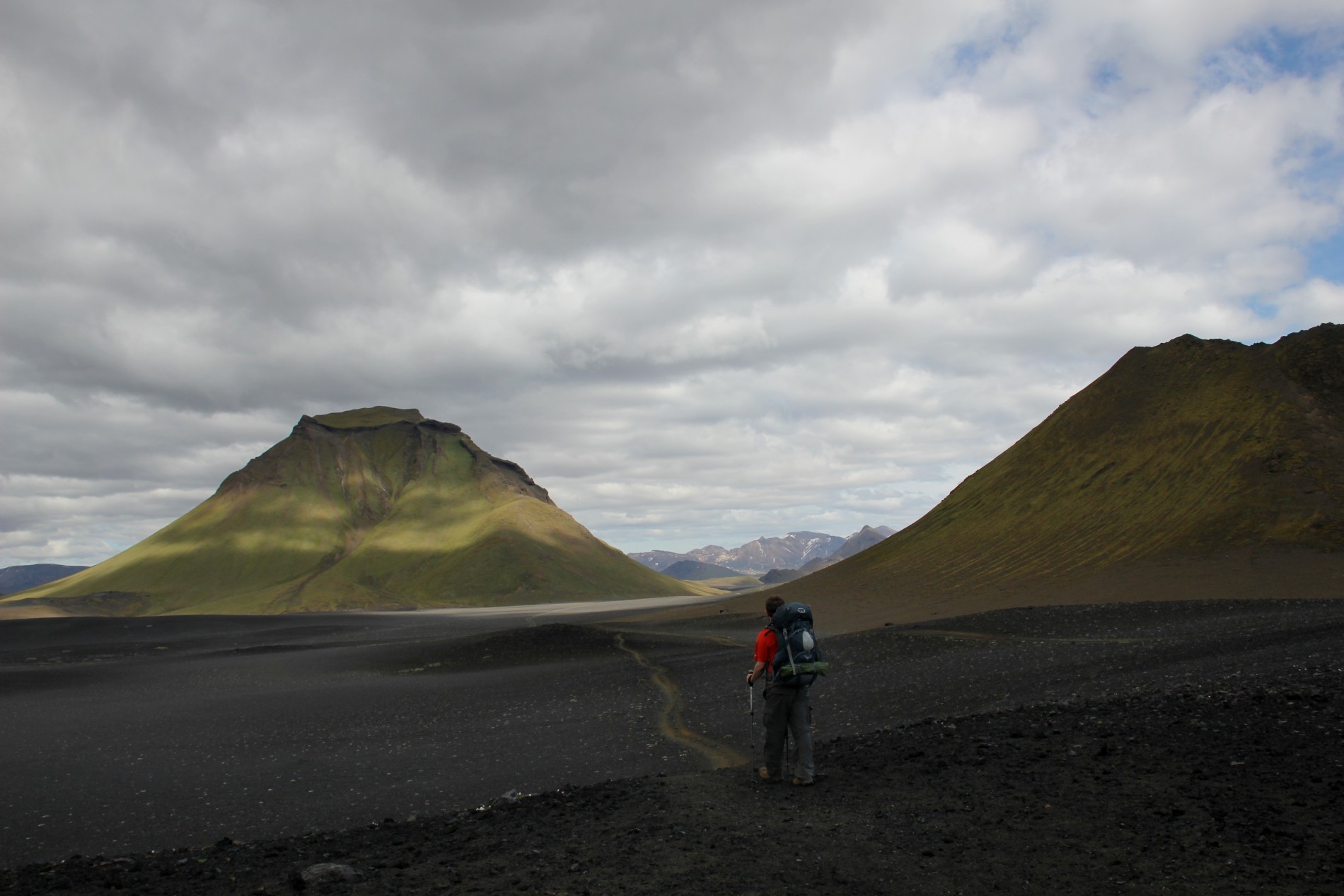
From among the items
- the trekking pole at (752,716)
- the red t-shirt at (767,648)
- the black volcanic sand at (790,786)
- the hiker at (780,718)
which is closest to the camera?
the black volcanic sand at (790,786)

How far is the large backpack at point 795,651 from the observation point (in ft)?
29.0

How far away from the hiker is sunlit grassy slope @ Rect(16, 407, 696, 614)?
104 meters

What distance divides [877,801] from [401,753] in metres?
8.82

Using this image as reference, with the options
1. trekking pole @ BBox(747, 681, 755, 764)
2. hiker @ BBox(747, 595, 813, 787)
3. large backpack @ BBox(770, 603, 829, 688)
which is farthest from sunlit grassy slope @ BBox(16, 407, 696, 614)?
large backpack @ BBox(770, 603, 829, 688)

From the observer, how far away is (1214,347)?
158 feet

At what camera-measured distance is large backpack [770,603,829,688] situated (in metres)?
8.83

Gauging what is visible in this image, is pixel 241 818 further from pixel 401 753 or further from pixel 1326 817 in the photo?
pixel 1326 817

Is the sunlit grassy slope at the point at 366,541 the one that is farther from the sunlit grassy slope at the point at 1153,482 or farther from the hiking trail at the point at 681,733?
the hiking trail at the point at 681,733

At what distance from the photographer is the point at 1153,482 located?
40344 millimetres

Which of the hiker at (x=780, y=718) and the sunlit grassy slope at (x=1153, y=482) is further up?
the sunlit grassy slope at (x=1153, y=482)

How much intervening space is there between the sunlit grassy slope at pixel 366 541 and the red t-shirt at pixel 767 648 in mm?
103764

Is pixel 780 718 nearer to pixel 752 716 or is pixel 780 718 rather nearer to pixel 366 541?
pixel 752 716

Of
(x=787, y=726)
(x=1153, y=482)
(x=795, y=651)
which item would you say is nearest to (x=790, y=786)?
(x=787, y=726)

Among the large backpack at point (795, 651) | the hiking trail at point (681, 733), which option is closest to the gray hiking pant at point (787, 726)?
the large backpack at point (795, 651)
